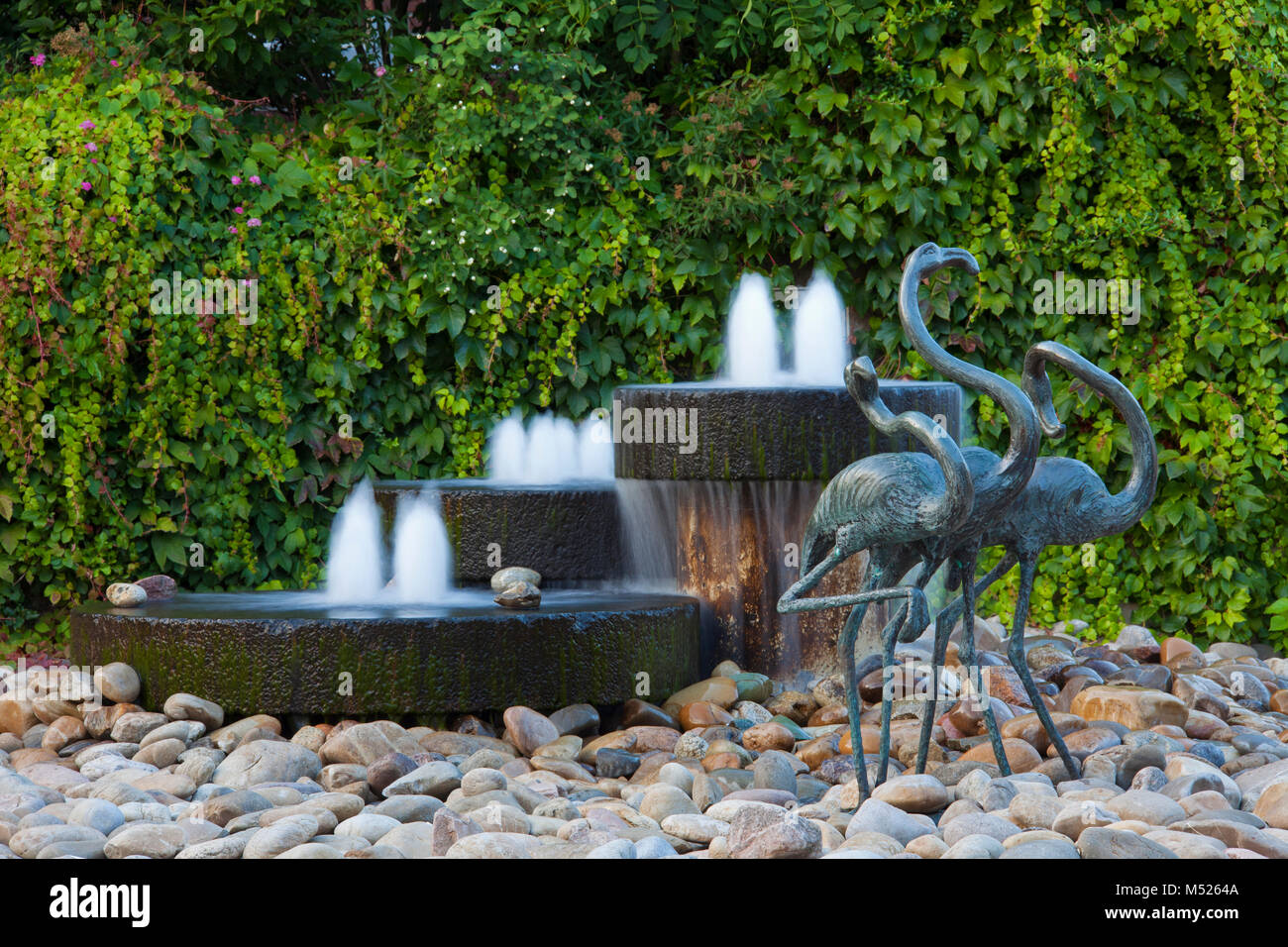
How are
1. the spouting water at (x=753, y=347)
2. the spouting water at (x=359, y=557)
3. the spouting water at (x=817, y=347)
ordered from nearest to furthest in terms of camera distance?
1. the spouting water at (x=359, y=557)
2. the spouting water at (x=817, y=347)
3. the spouting water at (x=753, y=347)

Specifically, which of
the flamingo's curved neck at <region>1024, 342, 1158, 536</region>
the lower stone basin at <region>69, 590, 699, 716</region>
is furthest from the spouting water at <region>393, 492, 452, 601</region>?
the flamingo's curved neck at <region>1024, 342, 1158, 536</region>

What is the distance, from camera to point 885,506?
314 centimetres

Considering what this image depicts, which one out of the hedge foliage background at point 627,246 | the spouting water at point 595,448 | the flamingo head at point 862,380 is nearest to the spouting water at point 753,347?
the hedge foliage background at point 627,246

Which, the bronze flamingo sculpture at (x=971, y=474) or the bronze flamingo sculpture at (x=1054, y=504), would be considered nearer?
the bronze flamingo sculpture at (x=971, y=474)

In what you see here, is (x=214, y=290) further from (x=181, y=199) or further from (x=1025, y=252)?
(x=1025, y=252)

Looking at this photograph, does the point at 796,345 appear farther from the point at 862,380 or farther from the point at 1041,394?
the point at 862,380

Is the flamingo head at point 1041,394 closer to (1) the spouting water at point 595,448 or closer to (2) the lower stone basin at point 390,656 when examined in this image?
(2) the lower stone basin at point 390,656

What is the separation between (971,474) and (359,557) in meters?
2.66

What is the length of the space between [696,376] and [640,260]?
0.60 metres

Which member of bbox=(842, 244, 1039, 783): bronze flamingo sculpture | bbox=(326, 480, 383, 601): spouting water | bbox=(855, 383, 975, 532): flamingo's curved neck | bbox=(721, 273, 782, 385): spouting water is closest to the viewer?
bbox=(855, 383, 975, 532): flamingo's curved neck

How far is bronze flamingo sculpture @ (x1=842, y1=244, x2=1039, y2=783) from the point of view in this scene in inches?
124

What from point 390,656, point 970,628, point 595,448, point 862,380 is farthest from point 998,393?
point 595,448

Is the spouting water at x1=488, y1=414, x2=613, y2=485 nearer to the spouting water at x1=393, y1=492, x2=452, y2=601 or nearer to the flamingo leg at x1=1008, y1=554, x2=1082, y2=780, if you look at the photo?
the spouting water at x1=393, y1=492, x2=452, y2=601

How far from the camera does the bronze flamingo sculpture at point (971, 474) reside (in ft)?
10.3
